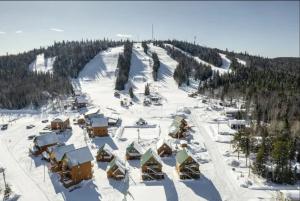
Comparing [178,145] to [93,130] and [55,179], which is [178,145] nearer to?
[93,130]

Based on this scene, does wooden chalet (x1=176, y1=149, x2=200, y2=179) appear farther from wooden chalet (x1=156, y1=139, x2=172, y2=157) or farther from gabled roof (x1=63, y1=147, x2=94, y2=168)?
gabled roof (x1=63, y1=147, x2=94, y2=168)

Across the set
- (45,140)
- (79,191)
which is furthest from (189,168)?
(45,140)

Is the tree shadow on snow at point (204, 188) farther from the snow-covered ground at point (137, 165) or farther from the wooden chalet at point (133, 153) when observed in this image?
the wooden chalet at point (133, 153)

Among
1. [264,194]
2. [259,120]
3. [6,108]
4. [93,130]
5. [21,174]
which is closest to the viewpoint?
[264,194]

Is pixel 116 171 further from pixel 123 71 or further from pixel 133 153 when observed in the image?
pixel 123 71

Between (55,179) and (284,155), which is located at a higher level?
(284,155)

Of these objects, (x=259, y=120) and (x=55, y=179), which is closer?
(x=55, y=179)

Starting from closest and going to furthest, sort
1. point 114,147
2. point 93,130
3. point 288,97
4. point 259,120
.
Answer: point 114,147 → point 93,130 → point 259,120 → point 288,97

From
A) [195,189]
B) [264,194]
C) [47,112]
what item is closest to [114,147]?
[195,189]
